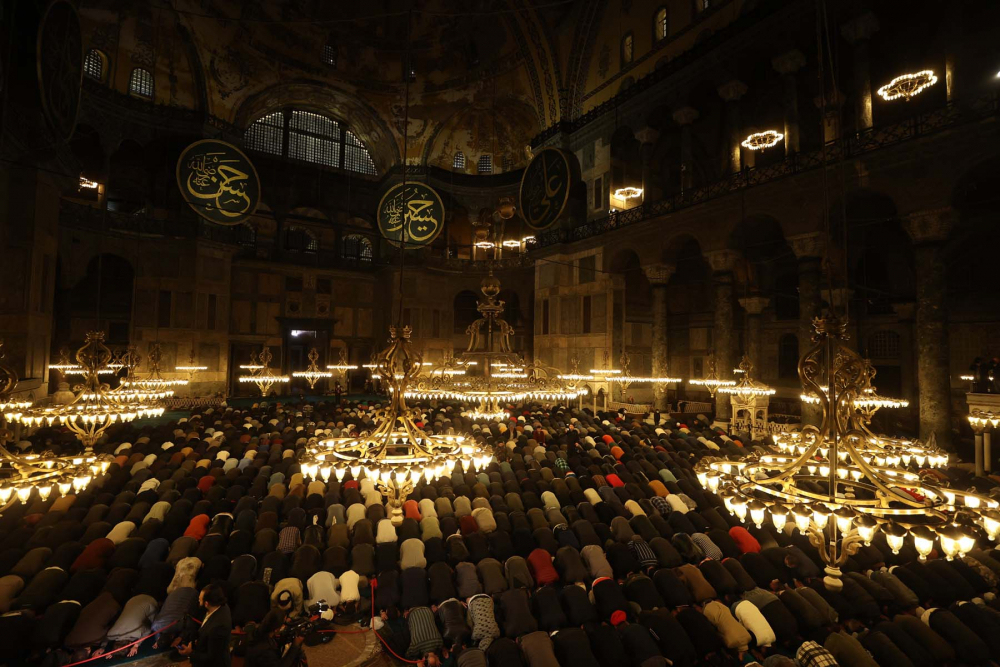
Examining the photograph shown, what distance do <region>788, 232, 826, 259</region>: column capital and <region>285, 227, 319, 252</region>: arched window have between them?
58.3ft

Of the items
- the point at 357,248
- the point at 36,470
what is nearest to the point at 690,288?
the point at 357,248

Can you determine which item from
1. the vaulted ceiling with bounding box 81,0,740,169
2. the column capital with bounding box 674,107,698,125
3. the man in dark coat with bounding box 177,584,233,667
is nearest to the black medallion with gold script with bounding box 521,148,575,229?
the vaulted ceiling with bounding box 81,0,740,169

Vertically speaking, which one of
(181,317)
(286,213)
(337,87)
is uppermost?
(337,87)

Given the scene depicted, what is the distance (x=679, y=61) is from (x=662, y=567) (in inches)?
545

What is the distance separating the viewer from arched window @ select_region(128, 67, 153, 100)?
16562mm

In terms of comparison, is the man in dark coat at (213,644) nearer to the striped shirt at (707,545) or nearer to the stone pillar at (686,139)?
the striped shirt at (707,545)

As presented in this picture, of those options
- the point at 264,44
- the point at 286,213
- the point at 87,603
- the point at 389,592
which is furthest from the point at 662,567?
the point at 264,44

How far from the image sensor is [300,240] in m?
21.5

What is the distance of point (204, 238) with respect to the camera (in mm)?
17203

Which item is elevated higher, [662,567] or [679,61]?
[679,61]

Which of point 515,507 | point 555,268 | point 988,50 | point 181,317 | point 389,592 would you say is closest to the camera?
point 389,592

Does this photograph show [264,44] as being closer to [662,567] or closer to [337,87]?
[337,87]

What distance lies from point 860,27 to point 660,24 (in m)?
6.23

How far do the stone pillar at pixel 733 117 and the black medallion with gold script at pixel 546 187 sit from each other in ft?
16.4
